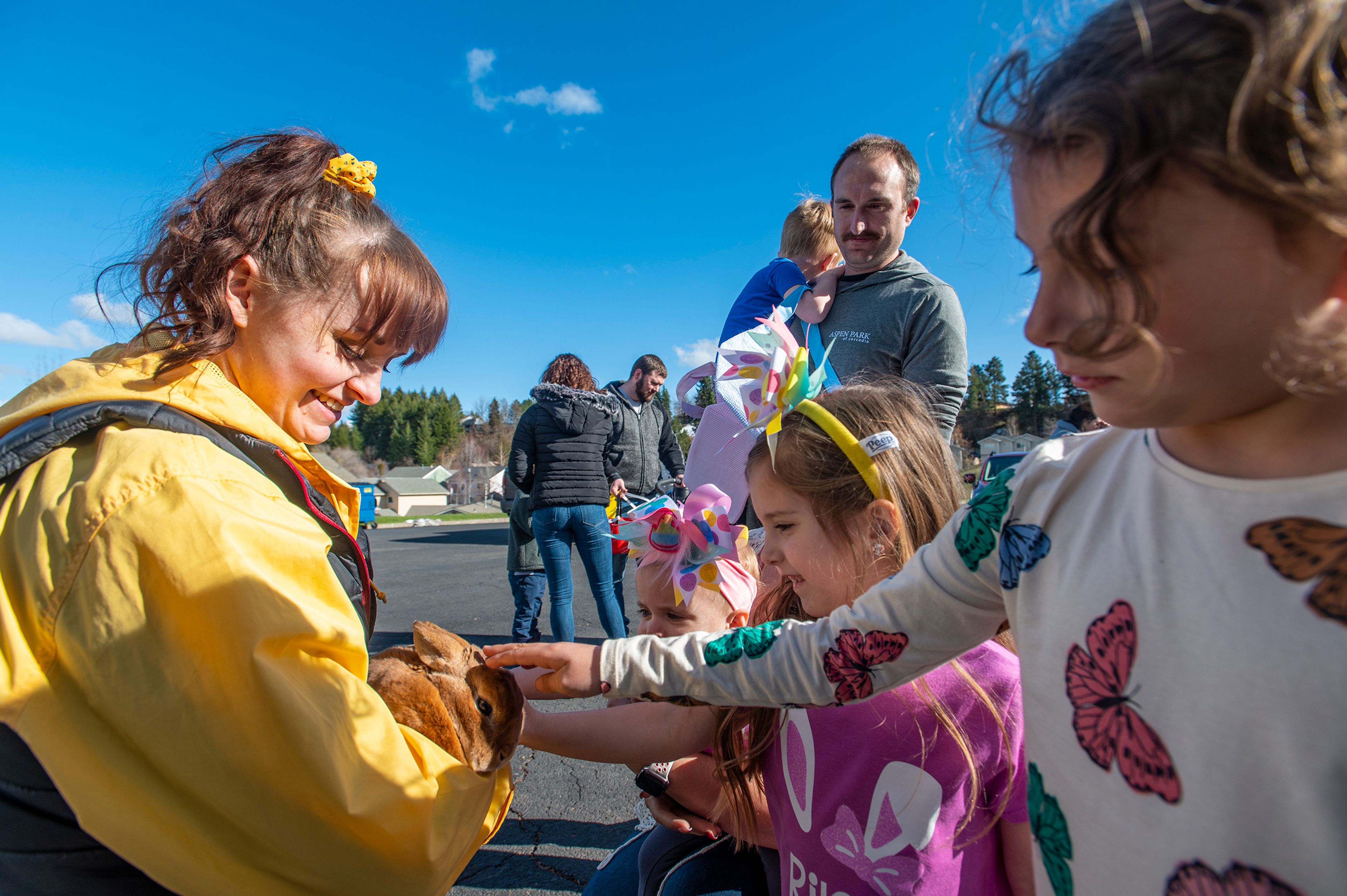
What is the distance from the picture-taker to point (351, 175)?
1439 millimetres

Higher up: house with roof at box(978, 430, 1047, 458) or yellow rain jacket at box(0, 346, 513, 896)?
house with roof at box(978, 430, 1047, 458)

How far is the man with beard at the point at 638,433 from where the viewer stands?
16.8 feet

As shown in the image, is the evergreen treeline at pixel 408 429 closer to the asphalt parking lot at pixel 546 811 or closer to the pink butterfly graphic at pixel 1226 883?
the asphalt parking lot at pixel 546 811

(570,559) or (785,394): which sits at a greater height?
(785,394)

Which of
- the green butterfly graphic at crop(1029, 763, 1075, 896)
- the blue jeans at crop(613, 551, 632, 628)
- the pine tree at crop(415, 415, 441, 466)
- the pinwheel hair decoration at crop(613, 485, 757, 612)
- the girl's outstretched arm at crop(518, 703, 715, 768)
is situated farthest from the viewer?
the pine tree at crop(415, 415, 441, 466)

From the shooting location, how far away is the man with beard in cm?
512

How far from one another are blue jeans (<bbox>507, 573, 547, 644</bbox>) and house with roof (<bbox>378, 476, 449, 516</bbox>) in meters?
41.0

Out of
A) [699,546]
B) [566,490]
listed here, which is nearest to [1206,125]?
[699,546]

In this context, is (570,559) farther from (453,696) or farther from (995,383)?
(995,383)

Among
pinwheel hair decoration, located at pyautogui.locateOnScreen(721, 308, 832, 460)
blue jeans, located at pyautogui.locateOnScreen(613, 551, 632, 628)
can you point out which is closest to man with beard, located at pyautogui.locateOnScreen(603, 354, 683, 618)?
blue jeans, located at pyautogui.locateOnScreen(613, 551, 632, 628)

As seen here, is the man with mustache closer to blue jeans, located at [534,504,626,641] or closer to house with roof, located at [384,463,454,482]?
blue jeans, located at [534,504,626,641]

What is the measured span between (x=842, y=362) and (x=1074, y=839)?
2.07 m

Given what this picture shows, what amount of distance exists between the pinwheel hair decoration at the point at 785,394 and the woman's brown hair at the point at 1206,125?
81cm

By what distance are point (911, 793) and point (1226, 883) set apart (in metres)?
0.70
